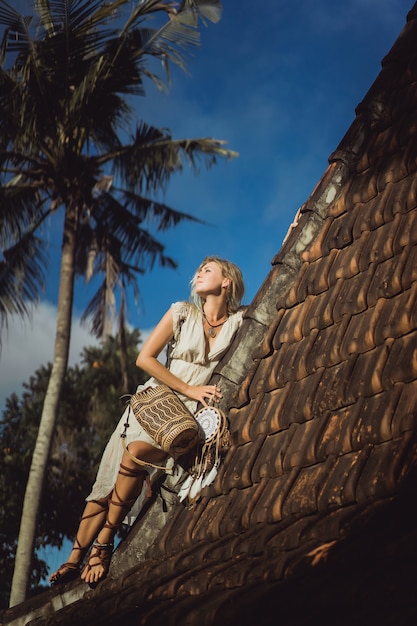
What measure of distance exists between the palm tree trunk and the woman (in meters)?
11.0

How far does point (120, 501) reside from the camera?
16.6 feet

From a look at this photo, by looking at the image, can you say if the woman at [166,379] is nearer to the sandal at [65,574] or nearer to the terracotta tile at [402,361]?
the sandal at [65,574]

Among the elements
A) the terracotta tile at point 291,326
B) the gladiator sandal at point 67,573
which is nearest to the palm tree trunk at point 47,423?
the gladiator sandal at point 67,573

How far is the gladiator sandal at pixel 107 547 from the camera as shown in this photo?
4879mm

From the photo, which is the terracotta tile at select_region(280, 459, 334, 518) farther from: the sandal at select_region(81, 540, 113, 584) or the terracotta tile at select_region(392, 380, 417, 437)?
the sandal at select_region(81, 540, 113, 584)

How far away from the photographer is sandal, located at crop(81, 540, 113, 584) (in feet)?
15.9

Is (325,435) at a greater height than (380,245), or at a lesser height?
lesser

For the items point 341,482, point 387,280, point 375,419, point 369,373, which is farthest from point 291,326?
point 341,482

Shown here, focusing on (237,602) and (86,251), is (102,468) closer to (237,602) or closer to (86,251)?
(237,602)

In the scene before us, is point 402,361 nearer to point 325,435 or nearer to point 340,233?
point 325,435

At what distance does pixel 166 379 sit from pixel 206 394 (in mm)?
321

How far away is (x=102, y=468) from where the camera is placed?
530cm

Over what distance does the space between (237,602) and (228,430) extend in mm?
1823

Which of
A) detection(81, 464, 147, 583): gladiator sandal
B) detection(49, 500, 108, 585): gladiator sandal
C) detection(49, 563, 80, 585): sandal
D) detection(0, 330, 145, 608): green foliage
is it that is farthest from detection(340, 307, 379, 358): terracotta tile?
detection(0, 330, 145, 608): green foliage
